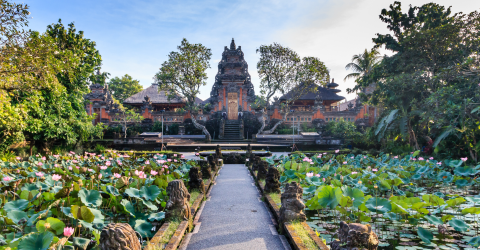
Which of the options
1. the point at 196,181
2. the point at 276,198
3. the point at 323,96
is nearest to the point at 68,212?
the point at 196,181

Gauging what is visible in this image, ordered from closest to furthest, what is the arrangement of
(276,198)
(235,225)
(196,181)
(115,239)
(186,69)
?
(115,239), (235,225), (276,198), (196,181), (186,69)

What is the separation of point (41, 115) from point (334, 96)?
24936 millimetres

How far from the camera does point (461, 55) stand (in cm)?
969

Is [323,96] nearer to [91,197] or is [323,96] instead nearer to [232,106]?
A: [232,106]

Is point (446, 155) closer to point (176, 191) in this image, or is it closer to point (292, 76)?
point (176, 191)

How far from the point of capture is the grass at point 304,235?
2.70m

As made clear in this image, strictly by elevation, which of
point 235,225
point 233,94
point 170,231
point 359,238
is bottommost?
point 235,225

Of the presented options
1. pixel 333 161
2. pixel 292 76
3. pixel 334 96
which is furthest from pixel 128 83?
pixel 333 161

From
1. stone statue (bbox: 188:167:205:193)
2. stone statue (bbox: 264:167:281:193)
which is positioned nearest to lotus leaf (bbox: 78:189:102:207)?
stone statue (bbox: 188:167:205:193)

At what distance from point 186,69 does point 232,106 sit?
5583mm

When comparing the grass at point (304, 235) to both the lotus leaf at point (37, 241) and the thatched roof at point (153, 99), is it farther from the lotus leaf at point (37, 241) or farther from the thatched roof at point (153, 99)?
the thatched roof at point (153, 99)

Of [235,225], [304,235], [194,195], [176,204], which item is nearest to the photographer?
[304,235]

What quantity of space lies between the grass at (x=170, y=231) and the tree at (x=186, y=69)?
15.8 meters

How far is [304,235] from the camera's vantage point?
2922 millimetres
